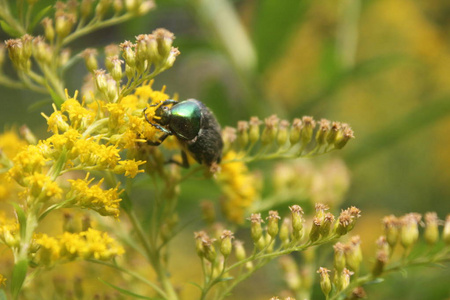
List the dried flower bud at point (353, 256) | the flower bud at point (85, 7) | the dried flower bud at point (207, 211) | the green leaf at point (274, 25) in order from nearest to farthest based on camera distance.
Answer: the dried flower bud at point (353, 256)
the flower bud at point (85, 7)
the dried flower bud at point (207, 211)
the green leaf at point (274, 25)

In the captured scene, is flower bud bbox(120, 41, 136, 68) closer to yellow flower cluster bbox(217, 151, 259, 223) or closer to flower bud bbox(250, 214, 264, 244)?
flower bud bbox(250, 214, 264, 244)

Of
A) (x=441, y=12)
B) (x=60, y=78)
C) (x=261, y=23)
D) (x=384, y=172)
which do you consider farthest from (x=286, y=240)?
(x=441, y=12)

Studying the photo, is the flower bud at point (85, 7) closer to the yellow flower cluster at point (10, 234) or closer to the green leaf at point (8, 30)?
the green leaf at point (8, 30)

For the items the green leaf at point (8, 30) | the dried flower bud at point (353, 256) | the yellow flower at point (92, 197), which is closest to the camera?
the yellow flower at point (92, 197)

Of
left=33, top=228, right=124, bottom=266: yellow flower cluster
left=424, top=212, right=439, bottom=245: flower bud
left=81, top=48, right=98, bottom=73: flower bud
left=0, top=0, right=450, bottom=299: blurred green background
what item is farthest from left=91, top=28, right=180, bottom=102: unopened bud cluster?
left=0, top=0, right=450, bottom=299: blurred green background

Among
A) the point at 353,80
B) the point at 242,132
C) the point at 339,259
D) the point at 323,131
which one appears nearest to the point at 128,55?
the point at 242,132

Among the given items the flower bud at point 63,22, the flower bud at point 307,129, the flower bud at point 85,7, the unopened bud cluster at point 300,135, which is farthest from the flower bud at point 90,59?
the flower bud at point 307,129

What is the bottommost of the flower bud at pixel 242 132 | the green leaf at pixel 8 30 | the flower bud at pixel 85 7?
→ the flower bud at pixel 242 132
